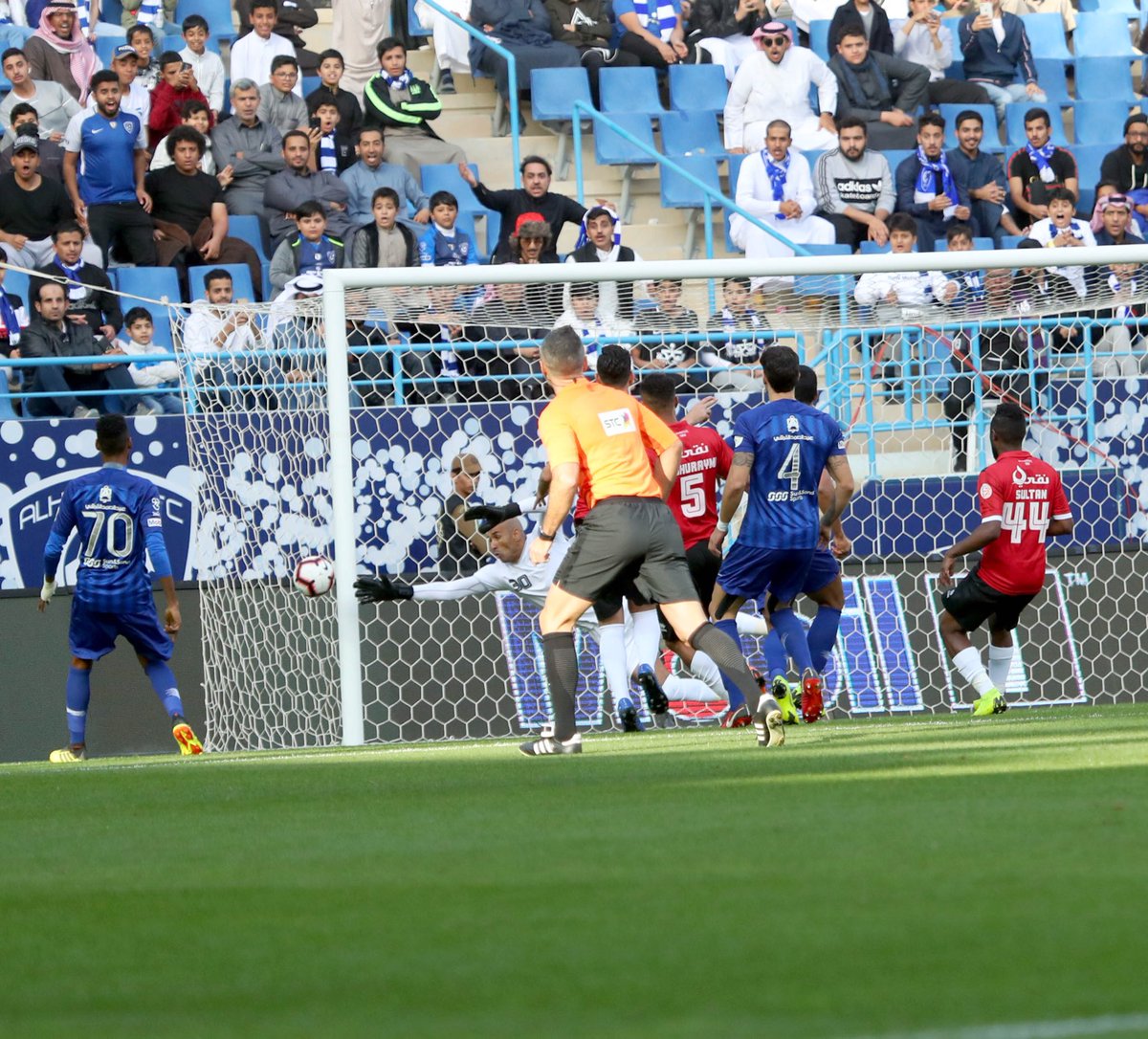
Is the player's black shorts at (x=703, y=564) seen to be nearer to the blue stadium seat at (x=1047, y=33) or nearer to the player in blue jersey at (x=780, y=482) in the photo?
the player in blue jersey at (x=780, y=482)

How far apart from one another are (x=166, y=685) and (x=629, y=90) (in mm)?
9329

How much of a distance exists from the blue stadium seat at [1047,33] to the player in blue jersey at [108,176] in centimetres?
998

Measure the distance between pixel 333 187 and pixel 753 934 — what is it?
44.4ft

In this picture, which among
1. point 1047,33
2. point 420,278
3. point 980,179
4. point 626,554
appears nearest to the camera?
point 626,554

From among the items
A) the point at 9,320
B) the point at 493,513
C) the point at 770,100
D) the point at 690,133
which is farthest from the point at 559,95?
the point at 493,513

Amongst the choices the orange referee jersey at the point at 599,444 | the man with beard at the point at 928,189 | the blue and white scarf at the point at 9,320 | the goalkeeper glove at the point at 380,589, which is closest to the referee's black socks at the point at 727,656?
the orange referee jersey at the point at 599,444

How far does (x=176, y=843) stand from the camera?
6.12 meters

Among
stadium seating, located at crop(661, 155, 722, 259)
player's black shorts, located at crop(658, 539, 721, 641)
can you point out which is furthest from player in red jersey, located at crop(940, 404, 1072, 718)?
stadium seating, located at crop(661, 155, 722, 259)

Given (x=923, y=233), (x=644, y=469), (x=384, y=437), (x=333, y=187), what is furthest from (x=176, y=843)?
(x=923, y=233)

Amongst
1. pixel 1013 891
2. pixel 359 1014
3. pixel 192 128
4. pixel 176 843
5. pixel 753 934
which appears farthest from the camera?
pixel 192 128

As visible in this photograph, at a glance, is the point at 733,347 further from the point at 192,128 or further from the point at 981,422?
the point at 192,128

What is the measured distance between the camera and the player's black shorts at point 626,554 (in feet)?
28.9

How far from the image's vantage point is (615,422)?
897cm

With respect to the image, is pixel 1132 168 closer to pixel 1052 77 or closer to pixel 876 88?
pixel 876 88
